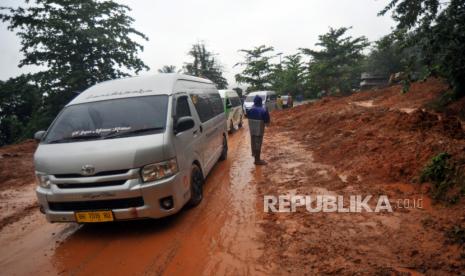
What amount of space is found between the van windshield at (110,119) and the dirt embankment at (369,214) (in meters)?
2.26

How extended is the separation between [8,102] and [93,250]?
24684mm

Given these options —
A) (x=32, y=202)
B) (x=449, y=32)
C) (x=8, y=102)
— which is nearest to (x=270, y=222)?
(x=32, y=202)

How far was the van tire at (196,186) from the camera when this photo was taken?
480 centimetres

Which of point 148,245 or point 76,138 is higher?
point 76,138

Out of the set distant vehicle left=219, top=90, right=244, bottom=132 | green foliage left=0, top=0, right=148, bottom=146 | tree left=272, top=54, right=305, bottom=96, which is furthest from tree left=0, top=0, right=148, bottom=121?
tree left=272, top=54, right=305, bottom=96

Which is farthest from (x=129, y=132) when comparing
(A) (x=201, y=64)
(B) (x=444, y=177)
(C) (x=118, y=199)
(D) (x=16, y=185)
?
(A) (x=201, y=64)

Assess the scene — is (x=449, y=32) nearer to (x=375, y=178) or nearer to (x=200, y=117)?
(x=375, y=178)

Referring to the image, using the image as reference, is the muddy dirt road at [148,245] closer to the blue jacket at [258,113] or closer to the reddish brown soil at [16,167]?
the blue jacket at [258,113]

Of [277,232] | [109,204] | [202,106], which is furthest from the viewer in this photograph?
[202,106]

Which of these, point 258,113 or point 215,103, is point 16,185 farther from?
point 258,113

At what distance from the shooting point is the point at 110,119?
4.45 meters

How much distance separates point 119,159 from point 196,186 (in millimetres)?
1567

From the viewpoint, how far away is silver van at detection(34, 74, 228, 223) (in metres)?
3.76

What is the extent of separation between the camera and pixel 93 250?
388 cm
